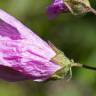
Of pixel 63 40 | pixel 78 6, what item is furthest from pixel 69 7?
pixel 63 40

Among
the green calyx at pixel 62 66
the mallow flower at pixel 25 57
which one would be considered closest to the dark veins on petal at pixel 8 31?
the mallow flower at pixel 25 57

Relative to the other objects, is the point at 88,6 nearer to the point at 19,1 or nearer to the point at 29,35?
the point at 29,35

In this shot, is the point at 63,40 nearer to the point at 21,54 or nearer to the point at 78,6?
the point at 78,6

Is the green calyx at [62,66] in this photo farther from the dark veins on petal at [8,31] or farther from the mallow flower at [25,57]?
the dark veins on petal at [8,31]

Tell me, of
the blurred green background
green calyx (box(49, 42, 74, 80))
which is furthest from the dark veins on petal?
the blurred green background

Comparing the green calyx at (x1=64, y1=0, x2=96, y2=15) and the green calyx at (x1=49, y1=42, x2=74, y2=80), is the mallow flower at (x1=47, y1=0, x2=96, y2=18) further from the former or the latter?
the green calyx at (x1=49, y1=42, x2=74, y2=80)

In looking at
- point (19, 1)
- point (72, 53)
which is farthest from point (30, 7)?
point (72, 53)

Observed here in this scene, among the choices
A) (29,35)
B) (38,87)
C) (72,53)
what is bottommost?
(38,87)

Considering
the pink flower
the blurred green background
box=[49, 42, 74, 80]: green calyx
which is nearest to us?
the pink flower
